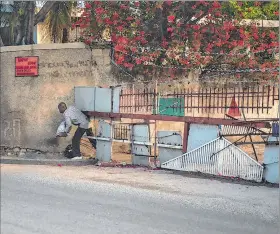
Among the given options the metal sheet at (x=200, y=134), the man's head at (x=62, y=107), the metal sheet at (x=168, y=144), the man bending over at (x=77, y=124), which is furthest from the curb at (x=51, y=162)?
the metal sheet at (x=200, y=134)

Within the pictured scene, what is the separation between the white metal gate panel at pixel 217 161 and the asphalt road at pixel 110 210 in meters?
0.16

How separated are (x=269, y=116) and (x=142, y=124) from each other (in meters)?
0.44

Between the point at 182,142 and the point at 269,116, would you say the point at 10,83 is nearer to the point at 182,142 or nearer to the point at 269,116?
the point at 182,142

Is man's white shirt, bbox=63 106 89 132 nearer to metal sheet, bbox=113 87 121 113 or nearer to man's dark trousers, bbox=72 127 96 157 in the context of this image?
man's dark trousers, bbox=72 127 96 157

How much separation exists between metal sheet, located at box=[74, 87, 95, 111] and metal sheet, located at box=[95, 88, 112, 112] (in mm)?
16

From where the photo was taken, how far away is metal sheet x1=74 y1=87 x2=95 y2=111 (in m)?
1.24

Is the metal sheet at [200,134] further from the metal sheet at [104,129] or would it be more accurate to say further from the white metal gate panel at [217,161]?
the metal sheet at [104,129]

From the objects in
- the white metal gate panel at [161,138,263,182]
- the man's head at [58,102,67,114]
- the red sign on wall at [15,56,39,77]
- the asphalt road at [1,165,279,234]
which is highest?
the red sign on wall at [15,56,39,77]

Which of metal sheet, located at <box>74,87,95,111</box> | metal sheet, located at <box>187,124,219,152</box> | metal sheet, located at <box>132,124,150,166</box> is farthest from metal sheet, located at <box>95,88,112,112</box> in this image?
metal sheet, located at <box>187,124,219,152</box>

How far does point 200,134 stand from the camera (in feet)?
5.10

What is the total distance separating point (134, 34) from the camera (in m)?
1.41

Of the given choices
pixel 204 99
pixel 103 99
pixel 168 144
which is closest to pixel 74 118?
pixel 103 99

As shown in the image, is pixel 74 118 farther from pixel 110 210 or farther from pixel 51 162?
pixel 110 210

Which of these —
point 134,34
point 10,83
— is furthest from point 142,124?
point 10,83
